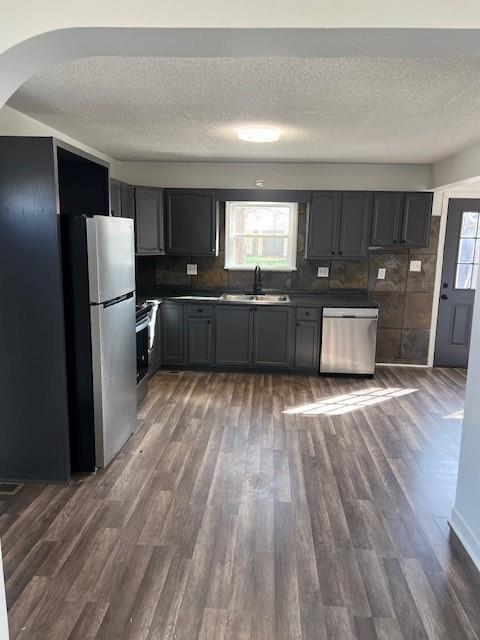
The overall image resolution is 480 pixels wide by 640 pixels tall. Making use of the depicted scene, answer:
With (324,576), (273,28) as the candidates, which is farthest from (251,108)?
(324,576)

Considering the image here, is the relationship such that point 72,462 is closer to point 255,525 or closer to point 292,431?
point 255,525

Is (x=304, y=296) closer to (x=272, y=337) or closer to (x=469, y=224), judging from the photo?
(x=272, y=337)

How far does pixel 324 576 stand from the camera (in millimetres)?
2146

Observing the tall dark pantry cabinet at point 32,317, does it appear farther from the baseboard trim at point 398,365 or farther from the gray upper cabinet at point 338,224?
the baseboard trim at point 398,365

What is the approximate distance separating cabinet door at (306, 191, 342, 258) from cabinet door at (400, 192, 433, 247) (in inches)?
30.7

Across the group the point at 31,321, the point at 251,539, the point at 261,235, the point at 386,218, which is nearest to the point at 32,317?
the point at 31,321

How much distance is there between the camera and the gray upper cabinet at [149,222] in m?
5.06

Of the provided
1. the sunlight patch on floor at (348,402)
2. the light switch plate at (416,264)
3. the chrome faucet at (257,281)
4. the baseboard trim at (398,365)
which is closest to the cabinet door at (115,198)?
the chrome faucet at (257,281)

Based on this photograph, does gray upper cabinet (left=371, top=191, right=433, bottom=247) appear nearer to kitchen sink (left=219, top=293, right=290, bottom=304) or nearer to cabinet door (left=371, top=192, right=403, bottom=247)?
cabinet door (left=371, top=192, right=403, bottom=247)

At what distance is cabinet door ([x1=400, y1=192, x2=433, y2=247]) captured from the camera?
17.0ft

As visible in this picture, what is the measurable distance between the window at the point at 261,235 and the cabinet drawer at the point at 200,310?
0.75 meters

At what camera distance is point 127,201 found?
16.0 feet

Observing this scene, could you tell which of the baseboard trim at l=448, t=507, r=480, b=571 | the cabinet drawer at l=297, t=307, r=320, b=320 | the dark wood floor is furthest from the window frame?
the baseboard trim at l=448, t=507, r=480, b=571

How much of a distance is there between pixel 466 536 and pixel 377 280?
12.1 ft
